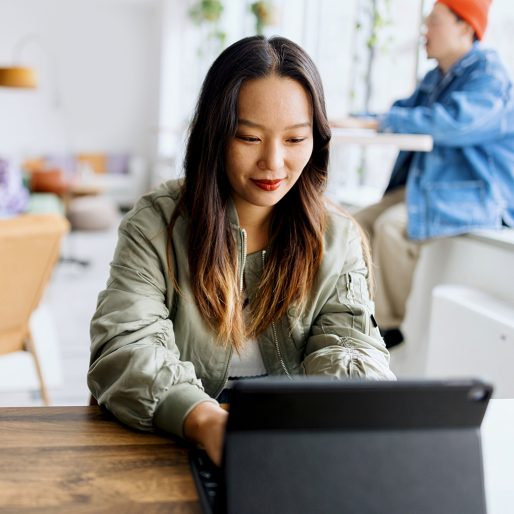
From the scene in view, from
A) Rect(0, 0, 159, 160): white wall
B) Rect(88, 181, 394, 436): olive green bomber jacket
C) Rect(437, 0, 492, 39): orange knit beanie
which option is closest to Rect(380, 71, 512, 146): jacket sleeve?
Rect(437, 0, 492, 39): orange knit beanie

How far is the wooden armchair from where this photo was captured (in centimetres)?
262

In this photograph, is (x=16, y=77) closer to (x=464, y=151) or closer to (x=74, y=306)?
(x=74, y=306)

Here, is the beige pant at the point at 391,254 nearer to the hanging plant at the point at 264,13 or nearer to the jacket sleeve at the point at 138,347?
the jacket sleeve at the point at 138,347

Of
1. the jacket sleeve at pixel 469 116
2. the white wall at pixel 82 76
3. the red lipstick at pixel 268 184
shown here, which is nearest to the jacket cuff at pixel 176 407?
the red lipstick at pixel 268 184

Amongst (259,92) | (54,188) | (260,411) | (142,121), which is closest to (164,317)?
(259,92)

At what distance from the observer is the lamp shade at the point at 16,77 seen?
5551 mm

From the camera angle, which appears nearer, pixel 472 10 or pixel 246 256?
pixel 246 256

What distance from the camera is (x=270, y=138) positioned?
3.65 feet

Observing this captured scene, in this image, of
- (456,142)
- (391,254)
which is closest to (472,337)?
(391,254)

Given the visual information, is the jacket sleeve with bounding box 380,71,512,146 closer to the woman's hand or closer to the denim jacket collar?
the denim jacket collar

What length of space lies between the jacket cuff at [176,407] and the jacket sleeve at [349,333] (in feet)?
0.72

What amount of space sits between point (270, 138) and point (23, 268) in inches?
72.3

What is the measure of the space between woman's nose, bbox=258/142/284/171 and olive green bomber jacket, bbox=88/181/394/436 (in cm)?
15

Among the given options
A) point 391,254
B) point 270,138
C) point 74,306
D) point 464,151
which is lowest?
point 74,306
